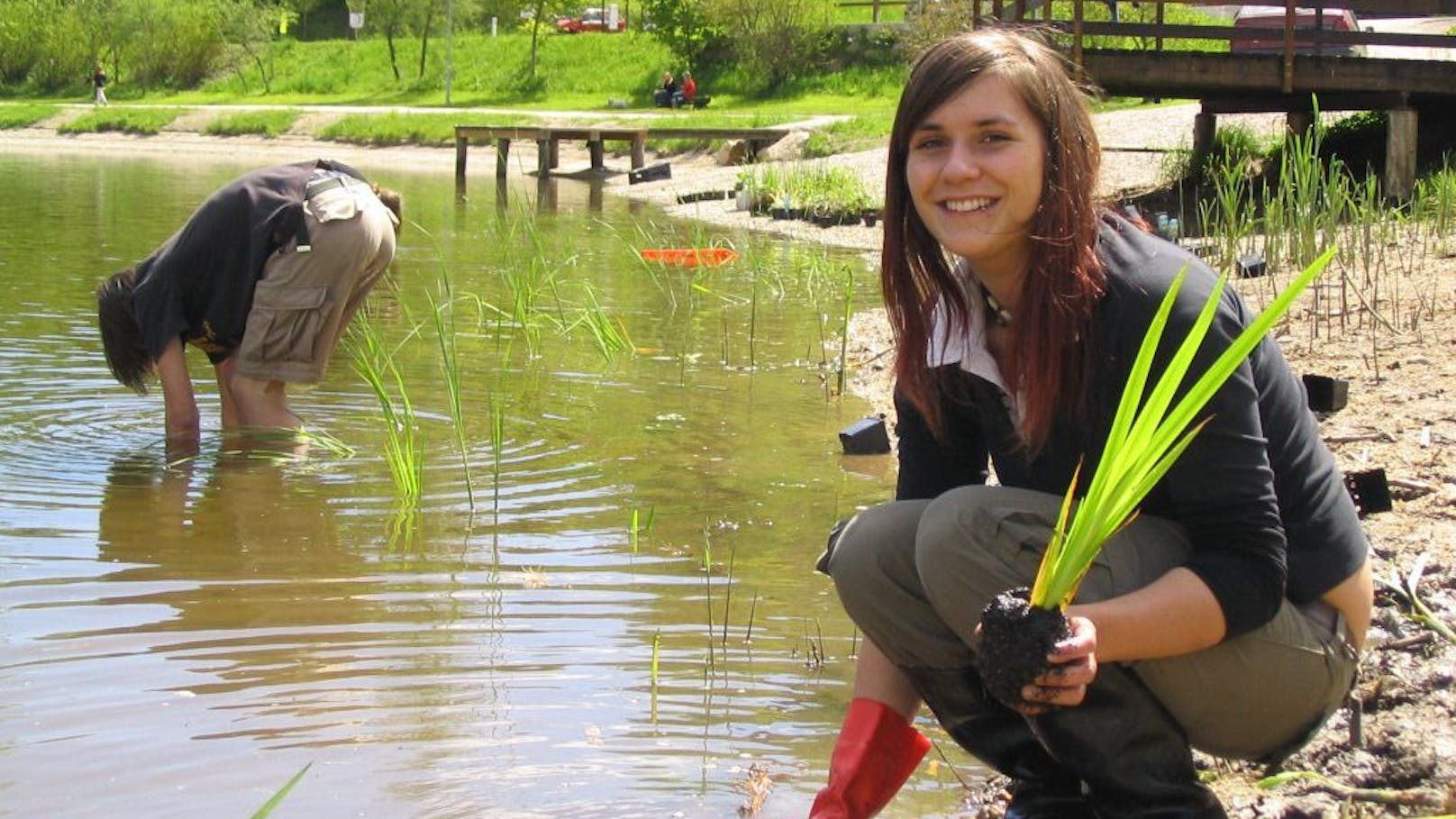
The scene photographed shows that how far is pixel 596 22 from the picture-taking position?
5869 cm

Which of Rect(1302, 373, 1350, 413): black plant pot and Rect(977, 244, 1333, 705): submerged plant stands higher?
Rect(977, 244, 1333, 705): submerged plant

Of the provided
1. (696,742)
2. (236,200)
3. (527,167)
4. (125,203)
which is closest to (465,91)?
(527,167)

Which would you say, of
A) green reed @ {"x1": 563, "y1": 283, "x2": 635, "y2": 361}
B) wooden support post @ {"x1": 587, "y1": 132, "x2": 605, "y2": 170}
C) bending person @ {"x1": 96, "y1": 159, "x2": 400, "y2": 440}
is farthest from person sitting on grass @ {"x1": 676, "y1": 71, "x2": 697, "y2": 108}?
bending person @ {"x1": 96, "y1": 159, "x2": 400, "y2": 440}

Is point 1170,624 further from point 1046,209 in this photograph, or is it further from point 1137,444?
point 1046,209

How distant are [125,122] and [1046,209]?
3821 centimetres

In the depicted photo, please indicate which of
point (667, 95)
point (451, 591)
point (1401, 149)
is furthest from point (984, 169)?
point (667, 95)

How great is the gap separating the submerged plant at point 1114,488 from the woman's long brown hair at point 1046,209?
23 cm

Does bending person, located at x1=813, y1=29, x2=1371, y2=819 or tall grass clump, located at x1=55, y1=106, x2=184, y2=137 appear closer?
bending person, located at x1=813, y1=29, x2=1371, y2=819

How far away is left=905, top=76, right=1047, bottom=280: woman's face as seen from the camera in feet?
8.32

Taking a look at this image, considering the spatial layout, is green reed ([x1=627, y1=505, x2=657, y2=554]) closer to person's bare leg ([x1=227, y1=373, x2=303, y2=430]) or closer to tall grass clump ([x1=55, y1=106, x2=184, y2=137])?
person's bare leg ([x1=227, y1=373, x2=303, y2=430])

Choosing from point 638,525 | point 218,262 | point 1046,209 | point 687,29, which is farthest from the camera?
point 687,29

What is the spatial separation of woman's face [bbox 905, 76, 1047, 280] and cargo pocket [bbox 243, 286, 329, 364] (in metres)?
3.51

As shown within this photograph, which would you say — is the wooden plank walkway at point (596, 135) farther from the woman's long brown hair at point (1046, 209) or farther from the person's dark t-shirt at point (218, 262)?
the woman's long brown hair at point (1046, 209)

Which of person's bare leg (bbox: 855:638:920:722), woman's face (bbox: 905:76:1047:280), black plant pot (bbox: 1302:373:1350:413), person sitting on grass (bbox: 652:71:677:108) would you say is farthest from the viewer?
person sitting on grass (bbox: 652:71:677:108)
